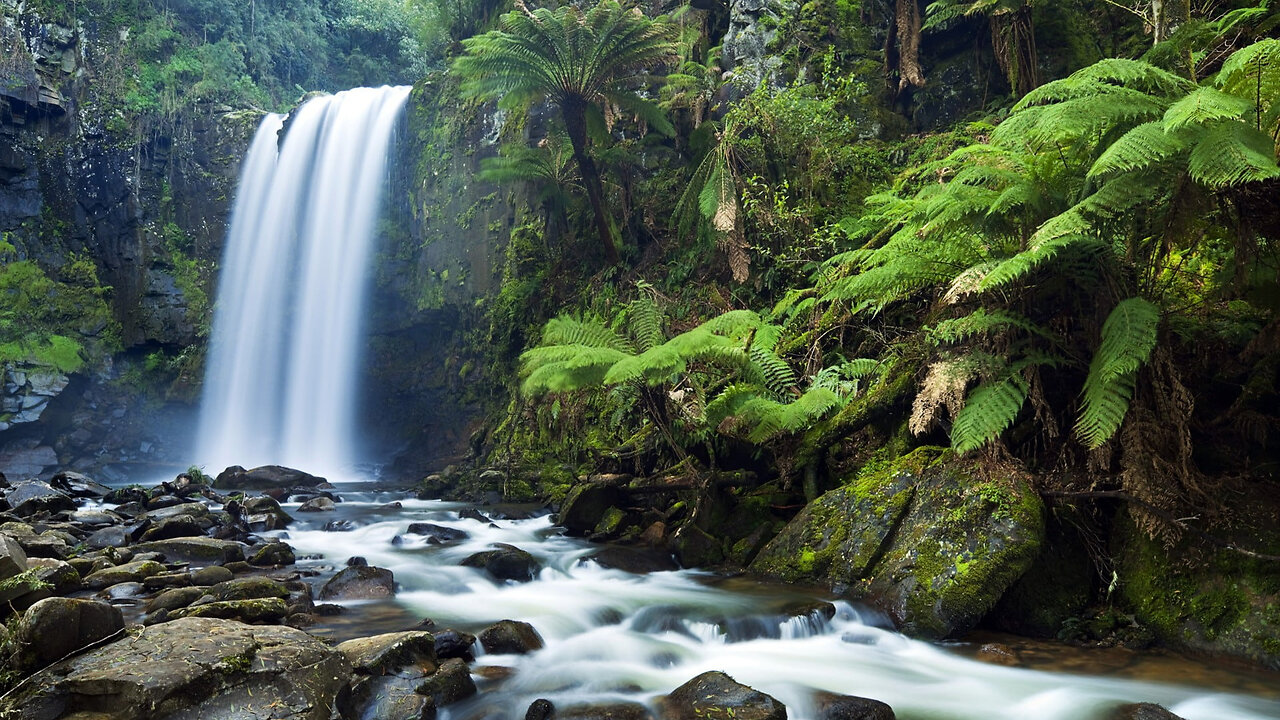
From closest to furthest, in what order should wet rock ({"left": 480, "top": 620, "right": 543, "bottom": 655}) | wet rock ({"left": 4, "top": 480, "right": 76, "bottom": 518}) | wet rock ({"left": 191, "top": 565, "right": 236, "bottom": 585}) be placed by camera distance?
wet rock ({"left": 480, "top": 620, "right": 543, "bottom": 655}) < wet rock ({"left": 191, "top": 565, "right": 236, "bottom": 585}) < wet rock ({"left": 4, "top": 480, "right": 76, "bottom": 518})

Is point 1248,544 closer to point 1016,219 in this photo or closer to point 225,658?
point 1016,219

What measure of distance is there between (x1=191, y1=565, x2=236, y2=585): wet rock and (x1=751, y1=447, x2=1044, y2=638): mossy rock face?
3.98 m

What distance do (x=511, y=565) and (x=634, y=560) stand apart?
0.99m

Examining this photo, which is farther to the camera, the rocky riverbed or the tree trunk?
the tree trunk

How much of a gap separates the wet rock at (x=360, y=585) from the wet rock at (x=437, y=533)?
1483 millimetres

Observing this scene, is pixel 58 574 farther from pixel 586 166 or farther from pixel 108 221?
pixel 108 221

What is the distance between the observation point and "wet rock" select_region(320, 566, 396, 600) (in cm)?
536

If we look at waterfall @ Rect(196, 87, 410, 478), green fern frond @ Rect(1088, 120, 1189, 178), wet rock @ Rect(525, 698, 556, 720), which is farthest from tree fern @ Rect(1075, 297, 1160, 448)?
waterfall @ Rect(196, 87, 410, 478)

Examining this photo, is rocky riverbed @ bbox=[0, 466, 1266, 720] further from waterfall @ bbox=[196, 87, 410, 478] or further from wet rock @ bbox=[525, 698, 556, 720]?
waterfall @ bbox=[196, 87, 410, 478]

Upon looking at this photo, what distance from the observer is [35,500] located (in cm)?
813

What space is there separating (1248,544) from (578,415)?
6.69 metres

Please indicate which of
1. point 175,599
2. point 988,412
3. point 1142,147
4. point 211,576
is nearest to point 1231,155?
point 1142,147

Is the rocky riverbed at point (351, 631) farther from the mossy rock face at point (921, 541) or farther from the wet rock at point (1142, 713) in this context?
the mossy rock face at point (921, 541)

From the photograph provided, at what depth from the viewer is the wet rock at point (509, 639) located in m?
4.25
